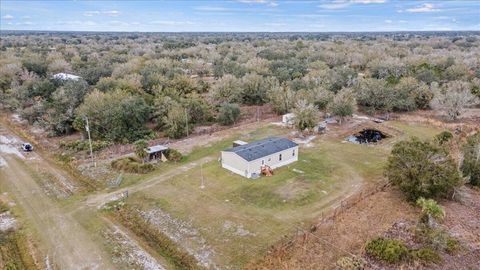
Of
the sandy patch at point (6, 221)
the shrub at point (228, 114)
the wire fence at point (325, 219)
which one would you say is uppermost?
the shrub at point (228, 114)

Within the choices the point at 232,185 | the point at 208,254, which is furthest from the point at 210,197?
the point at 208,254

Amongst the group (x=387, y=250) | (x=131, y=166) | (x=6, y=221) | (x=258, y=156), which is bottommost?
(x=6, y=221)

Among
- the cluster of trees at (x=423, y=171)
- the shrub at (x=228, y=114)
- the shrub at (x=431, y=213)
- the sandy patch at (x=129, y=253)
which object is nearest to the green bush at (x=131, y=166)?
the sandy patch at (x=129, y=253)

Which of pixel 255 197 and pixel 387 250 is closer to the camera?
pixel 387 250

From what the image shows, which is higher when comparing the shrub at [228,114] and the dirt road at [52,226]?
the shrub at [228,114]

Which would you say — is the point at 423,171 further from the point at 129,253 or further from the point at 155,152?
the point at 155,152

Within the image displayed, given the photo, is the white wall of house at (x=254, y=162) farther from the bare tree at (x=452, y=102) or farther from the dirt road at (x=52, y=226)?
the bare tree at (x=452, y=102)

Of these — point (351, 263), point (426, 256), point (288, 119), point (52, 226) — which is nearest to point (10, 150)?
point (52, 226)
